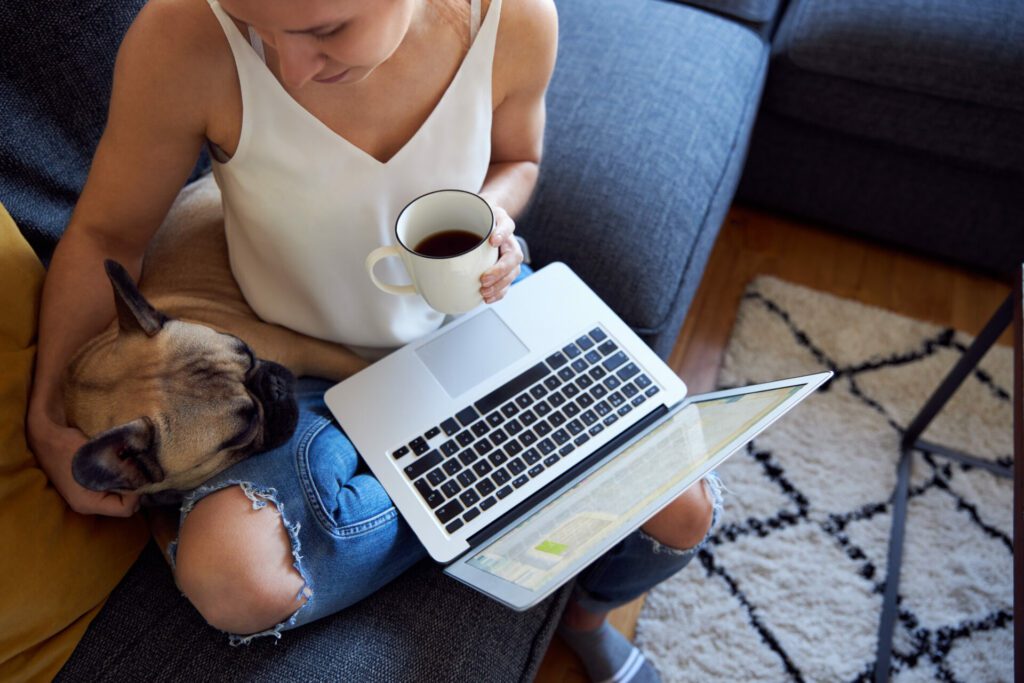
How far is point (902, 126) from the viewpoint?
5.30 ft

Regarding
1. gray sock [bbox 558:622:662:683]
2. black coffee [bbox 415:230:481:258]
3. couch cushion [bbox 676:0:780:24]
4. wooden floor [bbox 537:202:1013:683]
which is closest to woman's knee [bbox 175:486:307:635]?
black coffee [bbox 415:230:481:258]

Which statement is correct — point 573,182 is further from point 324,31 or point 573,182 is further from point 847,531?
point 847,531

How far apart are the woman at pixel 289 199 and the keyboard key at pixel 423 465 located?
1.8 inches

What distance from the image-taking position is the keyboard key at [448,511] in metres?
0.89

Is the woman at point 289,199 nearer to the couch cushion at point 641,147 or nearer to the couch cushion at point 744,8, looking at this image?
the couch cushion at point 641,147

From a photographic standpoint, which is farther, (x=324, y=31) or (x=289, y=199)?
(x=289, y=199)

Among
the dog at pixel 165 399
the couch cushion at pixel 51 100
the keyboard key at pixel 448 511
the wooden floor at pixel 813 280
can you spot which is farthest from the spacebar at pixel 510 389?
the wooden floor at pixel 813 280

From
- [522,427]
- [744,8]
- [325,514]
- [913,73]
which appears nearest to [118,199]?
[325,514]

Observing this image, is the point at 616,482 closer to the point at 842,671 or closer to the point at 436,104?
the point at 436,104

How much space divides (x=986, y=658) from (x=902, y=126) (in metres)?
1.09

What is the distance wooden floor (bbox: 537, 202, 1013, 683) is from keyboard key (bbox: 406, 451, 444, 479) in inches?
35.2

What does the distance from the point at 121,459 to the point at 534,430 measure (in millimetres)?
474

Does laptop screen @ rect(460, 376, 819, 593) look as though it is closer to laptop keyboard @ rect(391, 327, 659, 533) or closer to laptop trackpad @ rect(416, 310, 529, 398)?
laptop keyboard @ rect(391, 327, 659, 533)

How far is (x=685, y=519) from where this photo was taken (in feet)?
3.29
